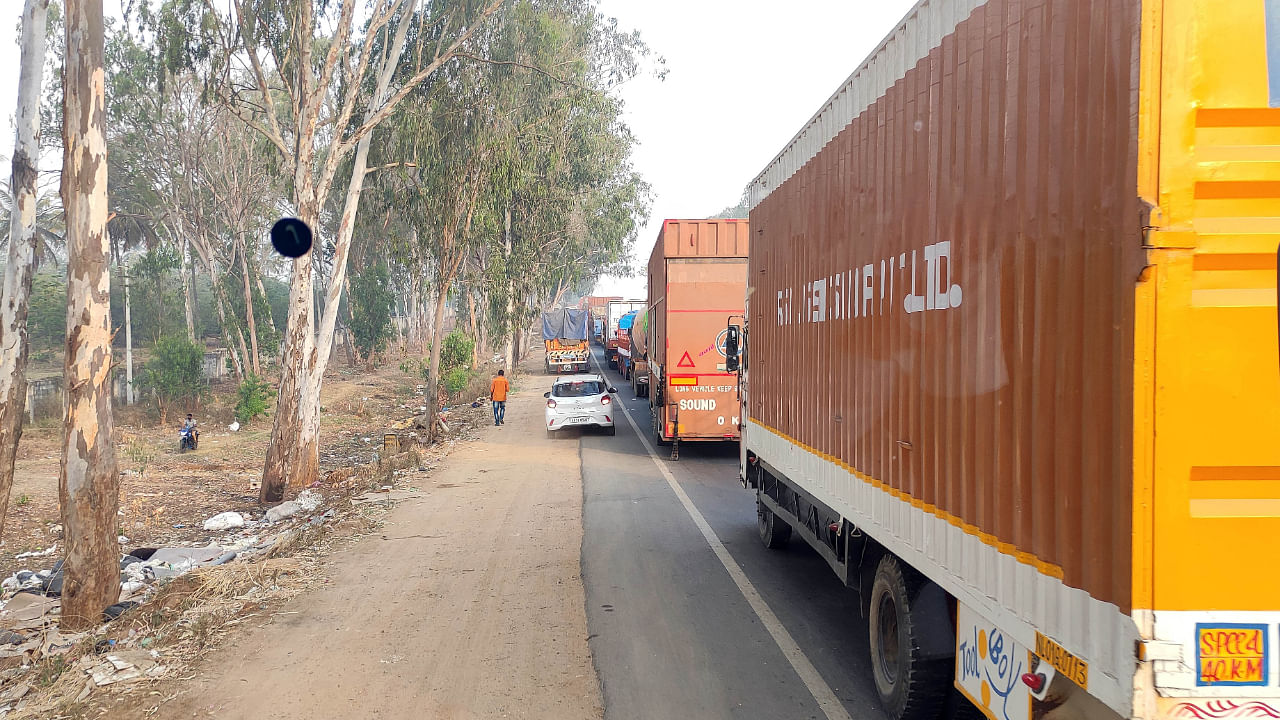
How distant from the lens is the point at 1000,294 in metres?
3.37

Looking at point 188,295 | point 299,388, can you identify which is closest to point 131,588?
point 299,388

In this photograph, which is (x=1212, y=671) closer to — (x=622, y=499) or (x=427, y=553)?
→ (x=427, y=553)

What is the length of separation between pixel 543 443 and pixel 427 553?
377 inches

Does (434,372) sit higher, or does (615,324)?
(615,324)

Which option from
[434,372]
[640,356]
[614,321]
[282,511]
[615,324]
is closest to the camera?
[282,511]

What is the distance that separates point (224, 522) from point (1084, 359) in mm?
12888

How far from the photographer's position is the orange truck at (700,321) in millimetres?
15453

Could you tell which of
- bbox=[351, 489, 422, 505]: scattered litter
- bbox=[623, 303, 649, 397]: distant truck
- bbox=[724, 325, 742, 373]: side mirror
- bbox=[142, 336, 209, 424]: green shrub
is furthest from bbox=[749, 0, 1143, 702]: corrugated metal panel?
bbox=[142, 336, 209, 424]: green shrub

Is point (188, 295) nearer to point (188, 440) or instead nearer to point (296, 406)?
point (188, 440)

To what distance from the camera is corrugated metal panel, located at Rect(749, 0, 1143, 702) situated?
2.67m

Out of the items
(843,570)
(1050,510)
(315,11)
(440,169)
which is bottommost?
(843,570)

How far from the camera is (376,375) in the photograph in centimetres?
4106

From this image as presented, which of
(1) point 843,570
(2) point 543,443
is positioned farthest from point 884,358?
(2) point 543,443

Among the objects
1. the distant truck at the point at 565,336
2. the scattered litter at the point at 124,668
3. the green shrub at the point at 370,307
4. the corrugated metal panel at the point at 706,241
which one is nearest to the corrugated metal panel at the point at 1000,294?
the scattered litter at the point at 124,668
